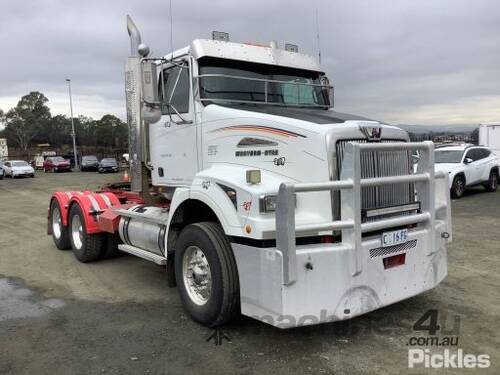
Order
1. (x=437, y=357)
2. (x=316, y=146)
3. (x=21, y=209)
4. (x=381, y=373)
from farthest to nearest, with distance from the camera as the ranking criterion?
(x=21, y=209) → (x=316, y=146) → (x=437, y=357) → (x=381, y=373)

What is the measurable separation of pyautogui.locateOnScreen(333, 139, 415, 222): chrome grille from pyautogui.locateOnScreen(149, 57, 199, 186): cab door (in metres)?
2.00

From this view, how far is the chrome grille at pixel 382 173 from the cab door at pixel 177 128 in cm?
200

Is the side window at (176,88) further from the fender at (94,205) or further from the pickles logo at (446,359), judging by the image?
the pickles logo at (446,359)

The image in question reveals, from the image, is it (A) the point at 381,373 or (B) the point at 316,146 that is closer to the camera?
(A) the point at 381,373

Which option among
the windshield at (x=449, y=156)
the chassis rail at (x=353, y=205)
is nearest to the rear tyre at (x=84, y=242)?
the chassis rail at (x=353, y=205)

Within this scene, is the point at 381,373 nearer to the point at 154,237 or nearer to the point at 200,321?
the point at 200,321

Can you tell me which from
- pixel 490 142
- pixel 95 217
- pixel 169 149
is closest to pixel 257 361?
pixel 169 149

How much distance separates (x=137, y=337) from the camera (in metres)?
4.91

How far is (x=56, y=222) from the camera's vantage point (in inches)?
374

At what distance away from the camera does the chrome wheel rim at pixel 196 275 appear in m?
5.07

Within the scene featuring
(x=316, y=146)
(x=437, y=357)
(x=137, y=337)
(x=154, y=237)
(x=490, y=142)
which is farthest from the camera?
(x=490, y=142)

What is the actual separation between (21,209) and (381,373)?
15.9m

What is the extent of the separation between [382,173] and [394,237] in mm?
619

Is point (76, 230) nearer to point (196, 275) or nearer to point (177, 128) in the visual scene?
point (177, 128)
